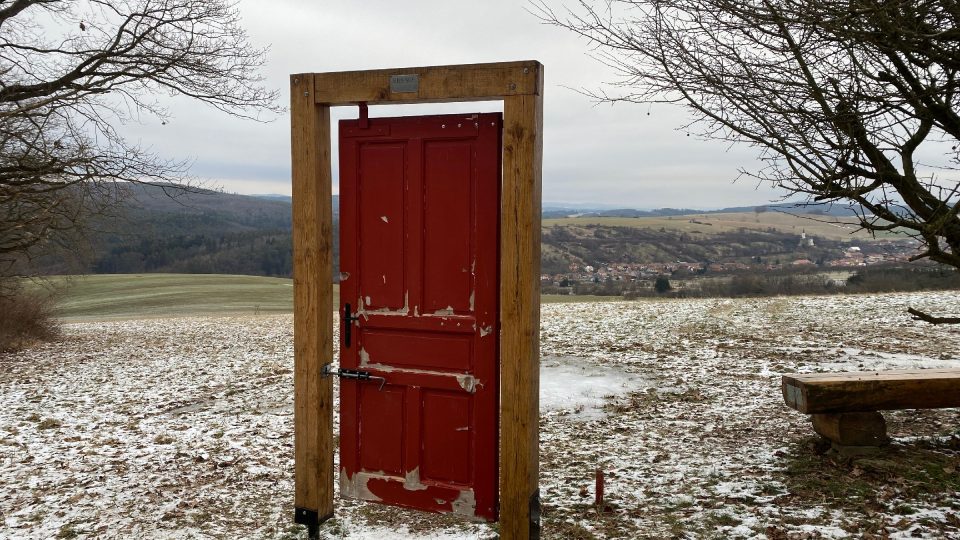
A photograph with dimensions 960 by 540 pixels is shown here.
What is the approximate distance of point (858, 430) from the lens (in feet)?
19.9

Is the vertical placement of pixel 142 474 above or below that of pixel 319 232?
below

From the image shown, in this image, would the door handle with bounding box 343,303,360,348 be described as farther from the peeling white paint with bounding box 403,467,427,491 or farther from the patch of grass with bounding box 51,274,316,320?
the patch of grass with bounding box 51,274,316,320

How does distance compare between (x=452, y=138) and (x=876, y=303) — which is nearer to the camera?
(x=452, y=138)

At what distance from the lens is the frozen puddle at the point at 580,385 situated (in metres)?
8.92

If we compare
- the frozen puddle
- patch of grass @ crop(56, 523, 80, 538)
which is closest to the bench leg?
the frozen puddle

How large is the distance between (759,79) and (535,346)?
354cm

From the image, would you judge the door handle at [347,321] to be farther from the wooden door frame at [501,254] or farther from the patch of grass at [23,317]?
the patch of grass at [23,317]

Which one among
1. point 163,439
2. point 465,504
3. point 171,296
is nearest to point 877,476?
point 465,504

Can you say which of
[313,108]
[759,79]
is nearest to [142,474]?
[313,108]

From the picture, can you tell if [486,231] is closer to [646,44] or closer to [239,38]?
[646,44]

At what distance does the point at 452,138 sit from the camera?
14.5 feet

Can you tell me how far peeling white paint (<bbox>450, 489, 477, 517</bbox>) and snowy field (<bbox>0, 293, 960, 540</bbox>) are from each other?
0.50 metres

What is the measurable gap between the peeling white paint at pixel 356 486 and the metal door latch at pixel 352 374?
2.33 feet

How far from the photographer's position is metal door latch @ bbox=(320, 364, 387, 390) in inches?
186
